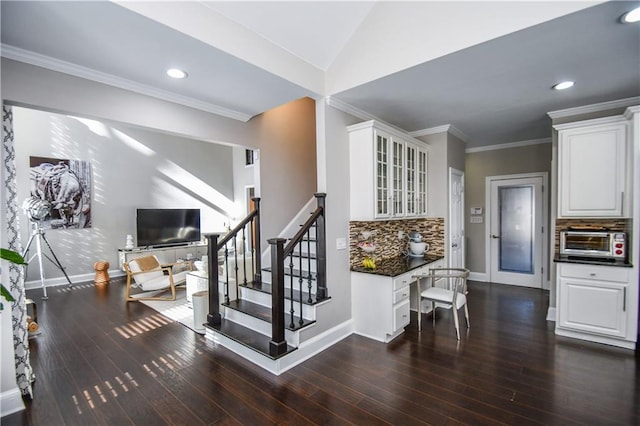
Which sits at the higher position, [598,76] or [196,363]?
[598,76]

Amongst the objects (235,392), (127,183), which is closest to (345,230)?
(235,392)

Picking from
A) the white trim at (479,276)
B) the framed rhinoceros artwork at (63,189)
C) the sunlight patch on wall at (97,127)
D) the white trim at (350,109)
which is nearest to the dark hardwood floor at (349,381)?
the white trim at (479,276)

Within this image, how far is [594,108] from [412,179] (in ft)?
7.68

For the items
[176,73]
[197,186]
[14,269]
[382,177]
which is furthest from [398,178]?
[197,186]

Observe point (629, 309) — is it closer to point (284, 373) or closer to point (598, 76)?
point (598, 76)

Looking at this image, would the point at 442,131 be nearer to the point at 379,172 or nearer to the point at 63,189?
the point at 379,172

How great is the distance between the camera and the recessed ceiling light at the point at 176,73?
104 inches

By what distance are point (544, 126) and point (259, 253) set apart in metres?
4.78

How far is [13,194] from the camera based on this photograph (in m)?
2.38

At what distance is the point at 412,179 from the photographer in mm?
4359

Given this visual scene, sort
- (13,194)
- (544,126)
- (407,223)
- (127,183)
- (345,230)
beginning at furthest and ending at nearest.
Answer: (127,183) < (407,223) < (544,126) < (345,230) < (13,194)

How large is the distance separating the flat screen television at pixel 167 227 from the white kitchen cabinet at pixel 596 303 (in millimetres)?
7902

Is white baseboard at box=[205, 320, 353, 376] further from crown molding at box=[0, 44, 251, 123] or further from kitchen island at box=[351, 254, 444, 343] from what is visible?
crown molding at box=[0, 44, 251, 123]

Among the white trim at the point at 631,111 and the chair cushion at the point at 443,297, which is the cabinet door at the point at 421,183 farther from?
the white trim at the point at 631,111
